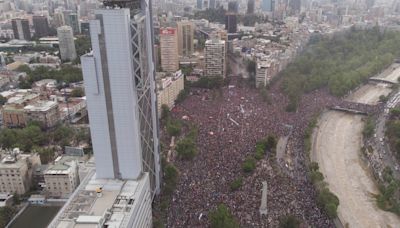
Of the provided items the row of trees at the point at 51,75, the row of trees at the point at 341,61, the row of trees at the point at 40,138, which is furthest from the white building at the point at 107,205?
the row of trees at the point at 51,75

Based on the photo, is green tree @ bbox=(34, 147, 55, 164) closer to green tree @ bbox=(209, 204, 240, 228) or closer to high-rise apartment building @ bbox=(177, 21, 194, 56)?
green tree @ bbox=(209, 204, 240, 228)

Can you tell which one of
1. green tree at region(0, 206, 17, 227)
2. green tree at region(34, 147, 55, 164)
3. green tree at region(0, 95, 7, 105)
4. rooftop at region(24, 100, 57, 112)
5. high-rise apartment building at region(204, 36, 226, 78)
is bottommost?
green tree at region(0, 206, 17, 227)

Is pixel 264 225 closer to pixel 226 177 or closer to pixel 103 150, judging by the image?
pixel 226 177

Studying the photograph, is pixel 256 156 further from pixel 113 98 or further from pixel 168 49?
pixel 168 49

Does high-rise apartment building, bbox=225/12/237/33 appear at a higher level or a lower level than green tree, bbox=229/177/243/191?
higher

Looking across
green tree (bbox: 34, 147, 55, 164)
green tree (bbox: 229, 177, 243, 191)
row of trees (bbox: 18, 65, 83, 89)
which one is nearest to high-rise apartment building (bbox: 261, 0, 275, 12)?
row of trees (bbox: 18, 65, 83, 89)

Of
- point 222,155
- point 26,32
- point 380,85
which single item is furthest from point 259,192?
point 26,32
